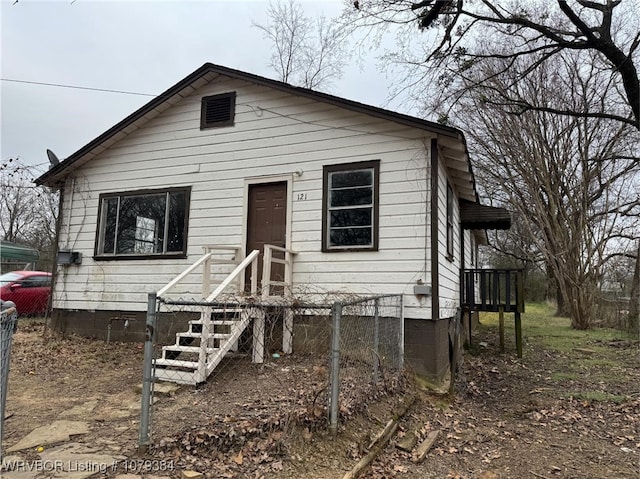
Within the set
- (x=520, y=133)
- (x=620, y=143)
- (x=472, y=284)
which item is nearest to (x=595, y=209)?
(x=620, y=143)

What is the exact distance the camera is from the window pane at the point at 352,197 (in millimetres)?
7211

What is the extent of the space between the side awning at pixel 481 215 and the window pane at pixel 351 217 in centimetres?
451

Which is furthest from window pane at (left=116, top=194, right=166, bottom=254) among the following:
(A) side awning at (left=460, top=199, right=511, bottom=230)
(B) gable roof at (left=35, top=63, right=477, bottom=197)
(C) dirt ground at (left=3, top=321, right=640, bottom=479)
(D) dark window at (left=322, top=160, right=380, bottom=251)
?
(A) side awning at (left=460, top=199, right=511, bottom=230)

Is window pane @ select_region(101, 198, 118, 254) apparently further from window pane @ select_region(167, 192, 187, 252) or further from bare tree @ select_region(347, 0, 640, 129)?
bare tree @ select_region(347, 0, 640, 129)

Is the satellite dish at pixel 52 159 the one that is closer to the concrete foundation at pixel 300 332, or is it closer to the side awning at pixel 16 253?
the concrete foundation at pixel 300 332

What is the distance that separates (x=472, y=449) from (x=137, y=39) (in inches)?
435

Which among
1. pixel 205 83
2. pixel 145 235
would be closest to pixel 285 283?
pixel 145 235

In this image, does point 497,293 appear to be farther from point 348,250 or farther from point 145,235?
point 145,235

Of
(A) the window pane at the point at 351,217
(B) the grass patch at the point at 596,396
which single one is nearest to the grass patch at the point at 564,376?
(B) the grass patch at the point at 596,396

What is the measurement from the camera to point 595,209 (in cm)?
1798

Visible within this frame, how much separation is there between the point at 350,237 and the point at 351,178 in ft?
3.33

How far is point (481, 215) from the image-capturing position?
417 inches

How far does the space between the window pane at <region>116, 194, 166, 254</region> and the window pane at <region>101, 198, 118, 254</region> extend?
149 mm

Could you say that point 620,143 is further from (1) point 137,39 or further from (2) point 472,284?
(1) point 137,39
